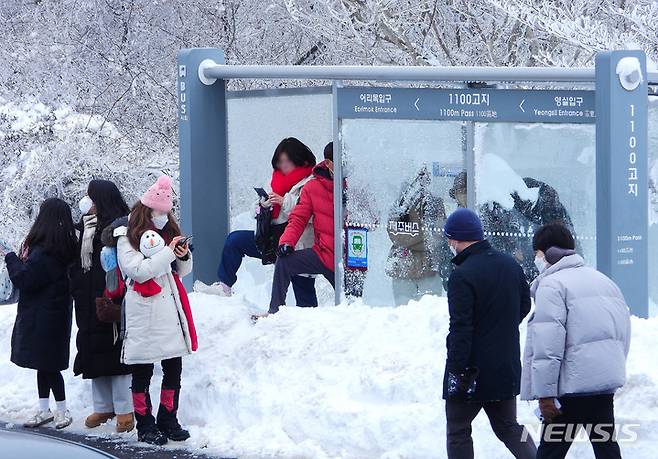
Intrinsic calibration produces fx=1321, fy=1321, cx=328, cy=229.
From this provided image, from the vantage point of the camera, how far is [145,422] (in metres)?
8.71

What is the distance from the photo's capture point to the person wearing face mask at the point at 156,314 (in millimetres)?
8461

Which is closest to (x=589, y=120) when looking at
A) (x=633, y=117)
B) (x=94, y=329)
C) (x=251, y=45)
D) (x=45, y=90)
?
(x=633, y=117)

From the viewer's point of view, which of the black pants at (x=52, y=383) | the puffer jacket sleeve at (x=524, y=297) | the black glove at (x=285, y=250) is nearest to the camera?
the puffer jacket sleeve at (x=524, y=297)

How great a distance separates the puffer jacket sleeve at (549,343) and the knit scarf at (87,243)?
3747mm

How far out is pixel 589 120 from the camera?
356 inches

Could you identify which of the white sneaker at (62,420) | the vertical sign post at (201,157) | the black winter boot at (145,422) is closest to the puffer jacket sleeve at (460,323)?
the black winter boot at (145,422)

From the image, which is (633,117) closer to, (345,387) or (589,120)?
(589,120)

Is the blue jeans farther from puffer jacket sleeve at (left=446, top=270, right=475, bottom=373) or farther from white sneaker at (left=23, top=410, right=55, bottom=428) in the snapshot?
puffer jacket sleeve at (left=446, top=270, right=475, bottom=373)

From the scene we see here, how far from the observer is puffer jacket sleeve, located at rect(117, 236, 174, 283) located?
8.38 metres

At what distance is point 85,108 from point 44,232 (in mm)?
9114

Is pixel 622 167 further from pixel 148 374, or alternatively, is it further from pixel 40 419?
pixel 40 419

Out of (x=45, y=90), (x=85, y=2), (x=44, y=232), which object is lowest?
(x=44, y=232)

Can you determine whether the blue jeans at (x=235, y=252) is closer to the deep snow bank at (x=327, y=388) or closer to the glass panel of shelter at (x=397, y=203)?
the deep snow bank at (x=327, y=388)

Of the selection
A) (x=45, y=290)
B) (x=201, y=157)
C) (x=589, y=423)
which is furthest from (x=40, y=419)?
(x=589, y=423)
